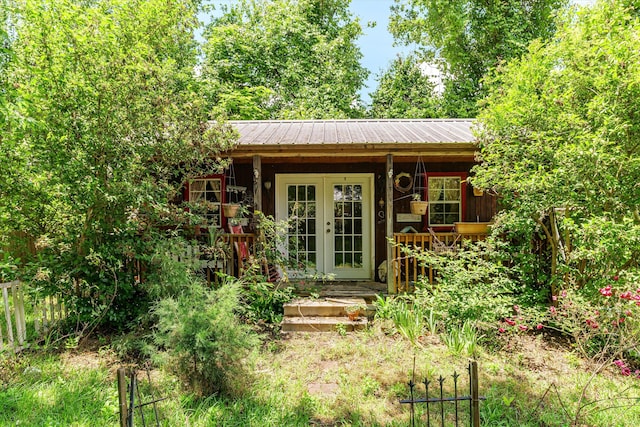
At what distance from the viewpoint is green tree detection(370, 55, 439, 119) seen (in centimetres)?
1630

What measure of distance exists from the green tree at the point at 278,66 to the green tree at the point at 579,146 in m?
9.40

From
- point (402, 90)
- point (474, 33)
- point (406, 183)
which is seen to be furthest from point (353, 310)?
point (402, 90)

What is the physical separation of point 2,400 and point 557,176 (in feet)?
18.8

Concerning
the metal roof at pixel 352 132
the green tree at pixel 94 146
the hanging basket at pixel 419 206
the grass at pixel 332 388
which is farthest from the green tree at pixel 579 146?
the green tree at pixel 94 146

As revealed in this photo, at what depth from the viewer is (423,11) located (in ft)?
51.3

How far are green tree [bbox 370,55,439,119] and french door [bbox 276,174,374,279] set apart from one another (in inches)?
401

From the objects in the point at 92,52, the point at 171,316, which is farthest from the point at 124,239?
the point at 92,52

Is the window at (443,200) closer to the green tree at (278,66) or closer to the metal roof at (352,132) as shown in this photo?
the metal roof at (352,132)

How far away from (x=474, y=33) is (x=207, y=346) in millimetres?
15509

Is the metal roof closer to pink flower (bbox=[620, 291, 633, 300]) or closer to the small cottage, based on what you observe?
the small cottage

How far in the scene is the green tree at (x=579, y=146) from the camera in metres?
3.81

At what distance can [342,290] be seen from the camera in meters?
5.72

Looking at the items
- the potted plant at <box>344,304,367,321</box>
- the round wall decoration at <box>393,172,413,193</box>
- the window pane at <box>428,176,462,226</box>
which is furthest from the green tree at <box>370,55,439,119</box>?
the potted plant at <box>344,304,367,321</box>

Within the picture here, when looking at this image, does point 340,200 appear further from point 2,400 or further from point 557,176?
point 2,400
